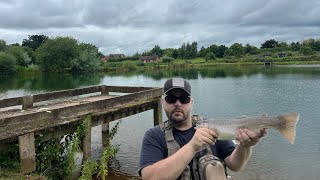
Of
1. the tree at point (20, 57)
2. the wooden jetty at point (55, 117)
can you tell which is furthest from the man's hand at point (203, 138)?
the tree at point (20, 57)

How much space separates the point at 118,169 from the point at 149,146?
35.7ft

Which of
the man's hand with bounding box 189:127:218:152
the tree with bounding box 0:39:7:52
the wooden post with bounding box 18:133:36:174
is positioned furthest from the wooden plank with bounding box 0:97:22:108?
the tree with bounding box 0:39:7:52

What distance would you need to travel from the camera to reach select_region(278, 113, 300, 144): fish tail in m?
3.71

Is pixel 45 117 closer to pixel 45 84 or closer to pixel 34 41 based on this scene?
pixel 45 84

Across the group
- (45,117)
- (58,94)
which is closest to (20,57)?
(58,94)

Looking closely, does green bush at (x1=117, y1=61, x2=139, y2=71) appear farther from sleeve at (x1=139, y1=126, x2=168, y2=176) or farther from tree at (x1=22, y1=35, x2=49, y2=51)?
sleeve at (x1=139, y1=126, x2=168, y2=176)

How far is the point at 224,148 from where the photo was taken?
192 inches

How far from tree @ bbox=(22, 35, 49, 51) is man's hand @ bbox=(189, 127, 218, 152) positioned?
152644 mm

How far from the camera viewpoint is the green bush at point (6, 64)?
87875 millimetres

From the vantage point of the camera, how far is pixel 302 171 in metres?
15.2

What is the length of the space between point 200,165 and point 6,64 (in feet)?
302

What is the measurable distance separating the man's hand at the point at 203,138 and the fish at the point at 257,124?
6cm

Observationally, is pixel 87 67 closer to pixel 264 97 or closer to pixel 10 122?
pixel 264 97

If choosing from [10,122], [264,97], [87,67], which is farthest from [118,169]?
[87,67]
